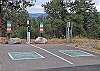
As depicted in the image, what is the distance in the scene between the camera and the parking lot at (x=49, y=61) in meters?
16.7

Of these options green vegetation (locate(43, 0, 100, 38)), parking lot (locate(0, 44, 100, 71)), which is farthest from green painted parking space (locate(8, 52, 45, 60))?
green vegetation (locate(43, 0, 100, 38))

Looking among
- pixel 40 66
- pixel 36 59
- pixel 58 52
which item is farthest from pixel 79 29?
pixel 40 66

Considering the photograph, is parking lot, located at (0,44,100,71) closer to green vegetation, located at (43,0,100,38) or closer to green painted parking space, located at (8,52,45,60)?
green painted parking space, located at (8,52,45,60)

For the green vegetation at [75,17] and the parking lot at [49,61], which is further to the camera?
the green vegetation at [75,17]

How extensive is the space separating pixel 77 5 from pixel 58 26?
16.4ft

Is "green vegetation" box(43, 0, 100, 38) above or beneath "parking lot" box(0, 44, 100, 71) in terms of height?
above

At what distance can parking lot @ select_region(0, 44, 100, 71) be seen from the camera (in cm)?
1672

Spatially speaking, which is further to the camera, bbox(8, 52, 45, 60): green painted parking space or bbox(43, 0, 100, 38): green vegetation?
bbox(43, 0, 100, 38): green vegetation

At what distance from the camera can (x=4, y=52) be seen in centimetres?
2272

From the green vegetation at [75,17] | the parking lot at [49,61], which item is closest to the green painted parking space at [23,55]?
the parking lot at [49,61]

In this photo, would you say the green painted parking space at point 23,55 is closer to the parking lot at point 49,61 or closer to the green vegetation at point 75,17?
the parking lot at point 49,61

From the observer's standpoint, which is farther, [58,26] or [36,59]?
[58,26]

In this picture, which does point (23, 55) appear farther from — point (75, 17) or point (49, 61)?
point (75, 17)

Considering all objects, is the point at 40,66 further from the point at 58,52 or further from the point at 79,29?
the point at 79,29
